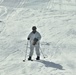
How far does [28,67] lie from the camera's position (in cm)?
1354

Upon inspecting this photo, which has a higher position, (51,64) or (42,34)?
(42,34)

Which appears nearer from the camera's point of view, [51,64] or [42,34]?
[51,64]

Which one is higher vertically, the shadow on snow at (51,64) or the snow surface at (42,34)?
the snow surface at (42,34)

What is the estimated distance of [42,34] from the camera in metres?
19.5

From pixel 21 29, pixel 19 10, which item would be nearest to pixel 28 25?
pixel 21 29

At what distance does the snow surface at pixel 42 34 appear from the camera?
13602 millimetres

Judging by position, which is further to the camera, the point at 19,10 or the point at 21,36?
the point at 19,10

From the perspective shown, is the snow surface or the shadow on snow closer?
the shadow on snow

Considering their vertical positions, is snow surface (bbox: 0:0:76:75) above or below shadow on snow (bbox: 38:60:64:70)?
above

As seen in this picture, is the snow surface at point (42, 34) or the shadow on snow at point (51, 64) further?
the snow surface at point (42, 34)

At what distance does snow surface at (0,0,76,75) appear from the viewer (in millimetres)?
13602

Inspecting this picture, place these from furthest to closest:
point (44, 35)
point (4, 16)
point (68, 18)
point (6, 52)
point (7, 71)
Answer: point (4, 16) < point (68, 18) < point (44, 35) < point (6, 52) < point (7, 71)

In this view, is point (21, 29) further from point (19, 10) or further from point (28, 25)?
point (19, 10)

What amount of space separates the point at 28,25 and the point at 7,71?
853 centimetres
